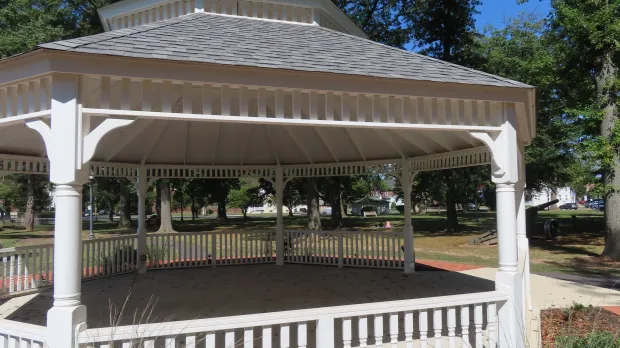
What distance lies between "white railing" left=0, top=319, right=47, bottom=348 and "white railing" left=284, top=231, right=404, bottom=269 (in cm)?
858

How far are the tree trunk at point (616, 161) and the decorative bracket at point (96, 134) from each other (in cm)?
1525

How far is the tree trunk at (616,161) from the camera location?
1427cm

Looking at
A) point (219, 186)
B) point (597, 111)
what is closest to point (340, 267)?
point (597, 111)

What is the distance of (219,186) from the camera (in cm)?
3575

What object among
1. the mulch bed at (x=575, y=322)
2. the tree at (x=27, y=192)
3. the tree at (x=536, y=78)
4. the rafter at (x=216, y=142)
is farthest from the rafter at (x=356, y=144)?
the tree at (x=27, y=192)

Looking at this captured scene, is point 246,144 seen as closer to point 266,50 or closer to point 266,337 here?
point 266,50

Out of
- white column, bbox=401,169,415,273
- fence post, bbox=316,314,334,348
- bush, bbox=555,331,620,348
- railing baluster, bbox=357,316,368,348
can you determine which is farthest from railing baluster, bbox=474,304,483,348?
white column, bbox=401,169,415,273

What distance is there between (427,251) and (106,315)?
43.1ft

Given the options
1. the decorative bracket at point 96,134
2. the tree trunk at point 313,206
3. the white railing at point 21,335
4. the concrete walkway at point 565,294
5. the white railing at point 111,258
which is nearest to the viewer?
the white railing at point 21,335

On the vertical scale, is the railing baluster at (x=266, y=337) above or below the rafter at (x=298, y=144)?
below

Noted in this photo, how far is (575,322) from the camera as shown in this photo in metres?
6.27

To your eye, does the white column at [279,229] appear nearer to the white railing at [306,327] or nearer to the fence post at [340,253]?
the fence post at [340,253]

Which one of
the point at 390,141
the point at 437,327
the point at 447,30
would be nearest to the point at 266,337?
the point at 437,327

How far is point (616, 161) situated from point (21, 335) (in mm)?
16226
